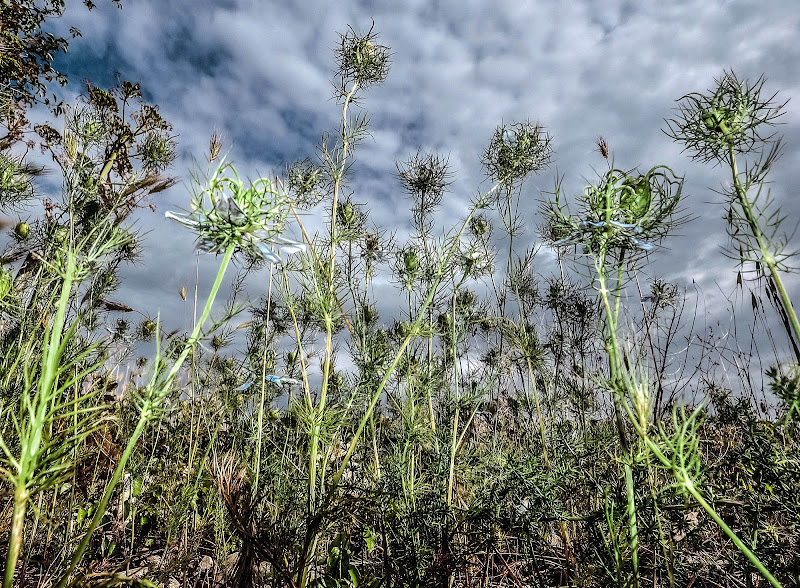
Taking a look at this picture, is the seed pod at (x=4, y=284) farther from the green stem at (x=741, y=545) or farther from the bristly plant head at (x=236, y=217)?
the green stem at (x=741, y=545)

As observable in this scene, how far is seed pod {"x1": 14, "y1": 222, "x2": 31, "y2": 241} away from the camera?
12.9ft

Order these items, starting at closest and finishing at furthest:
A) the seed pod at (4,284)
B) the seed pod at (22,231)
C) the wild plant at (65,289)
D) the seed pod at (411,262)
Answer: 1. the wild plant at (65,289)
2. the seed pod at (4,284)
3. the seed pod at (411,262)
4. the seed pod at (22,231)

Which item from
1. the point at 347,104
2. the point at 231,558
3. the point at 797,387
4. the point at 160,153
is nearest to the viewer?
the point at 797,387

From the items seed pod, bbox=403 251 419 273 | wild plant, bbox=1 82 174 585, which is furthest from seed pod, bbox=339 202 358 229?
wild plant, bbox=1 82 174 585

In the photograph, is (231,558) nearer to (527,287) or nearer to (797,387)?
(797,387)

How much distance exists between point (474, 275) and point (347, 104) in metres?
1.82

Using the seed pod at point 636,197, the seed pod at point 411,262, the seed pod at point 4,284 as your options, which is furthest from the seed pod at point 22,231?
the seed pod at point 636,197

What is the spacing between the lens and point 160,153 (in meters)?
4.66

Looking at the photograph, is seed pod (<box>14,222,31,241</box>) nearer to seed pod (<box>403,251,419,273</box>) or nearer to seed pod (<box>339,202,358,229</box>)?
seed pod (<box>339,202,358,229</box>)

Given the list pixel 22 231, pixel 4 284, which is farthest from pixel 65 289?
pixel 22 231

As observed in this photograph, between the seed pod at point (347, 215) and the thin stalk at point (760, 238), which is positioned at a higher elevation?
the seed pod at point (347, 215)

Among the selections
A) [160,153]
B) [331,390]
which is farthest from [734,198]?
[160,153]

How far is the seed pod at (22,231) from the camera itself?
3.93 meters

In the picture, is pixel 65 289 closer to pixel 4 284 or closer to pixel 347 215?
pixel 4 284
